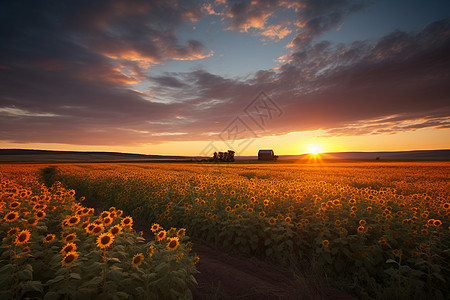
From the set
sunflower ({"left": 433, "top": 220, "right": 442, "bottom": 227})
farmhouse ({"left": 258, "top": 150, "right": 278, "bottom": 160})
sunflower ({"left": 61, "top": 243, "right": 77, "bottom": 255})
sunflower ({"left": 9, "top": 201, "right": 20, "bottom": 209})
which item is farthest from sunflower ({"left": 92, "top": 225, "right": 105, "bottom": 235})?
farmhouse ({"left": 258, "top": 150, "right": 278, "bottom": 160})

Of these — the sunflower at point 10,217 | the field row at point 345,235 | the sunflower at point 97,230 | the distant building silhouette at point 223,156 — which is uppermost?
the distant building silhouette at point 223,156

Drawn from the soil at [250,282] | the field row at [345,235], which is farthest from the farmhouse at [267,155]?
the soil at [250,282]

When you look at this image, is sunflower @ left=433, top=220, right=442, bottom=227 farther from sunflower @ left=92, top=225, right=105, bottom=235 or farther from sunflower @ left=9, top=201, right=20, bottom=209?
sunflower @ left=9, top=201, right=20, bottom=209

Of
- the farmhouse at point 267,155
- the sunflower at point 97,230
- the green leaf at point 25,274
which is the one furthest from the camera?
the farmhouse at point 267,155

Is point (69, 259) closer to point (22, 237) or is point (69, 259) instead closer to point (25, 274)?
point (25, 274)

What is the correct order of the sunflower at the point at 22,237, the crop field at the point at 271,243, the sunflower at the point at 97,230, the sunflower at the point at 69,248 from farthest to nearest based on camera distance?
the sunflower at the point at 97,230
the crop field at the point at 271,243
the sunflower at the point at 22,237
the sunflower at the point at 69,248

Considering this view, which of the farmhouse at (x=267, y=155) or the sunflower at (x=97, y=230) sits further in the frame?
the farmhouse at (x=267, y=155)

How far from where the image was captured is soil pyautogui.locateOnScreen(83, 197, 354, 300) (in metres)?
4.61

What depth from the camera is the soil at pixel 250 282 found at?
181 inches

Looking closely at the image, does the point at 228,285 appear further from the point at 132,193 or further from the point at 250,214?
the point at 132,193

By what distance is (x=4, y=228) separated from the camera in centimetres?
444

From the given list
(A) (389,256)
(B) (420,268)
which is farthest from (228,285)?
(B) (420,268)

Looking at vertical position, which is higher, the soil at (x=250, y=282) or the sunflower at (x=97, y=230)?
the sunflower at (x=97, y=230)

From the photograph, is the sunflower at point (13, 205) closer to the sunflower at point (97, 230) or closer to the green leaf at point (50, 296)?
the sunflower at point (97, 230)
